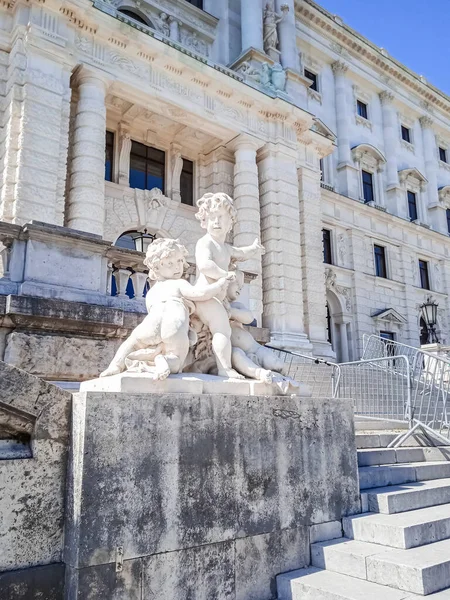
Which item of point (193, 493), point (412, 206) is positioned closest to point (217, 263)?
point (193, 493)

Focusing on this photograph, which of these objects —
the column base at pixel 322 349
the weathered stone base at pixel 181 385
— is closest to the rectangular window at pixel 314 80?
the column base at pixel 322 349

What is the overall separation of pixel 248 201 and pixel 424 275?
16.3 meters

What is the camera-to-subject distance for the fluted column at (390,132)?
29.4 metres

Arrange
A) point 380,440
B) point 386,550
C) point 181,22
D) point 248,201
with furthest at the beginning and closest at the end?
1. point 181,22
2. point 248,201
3. point 380,440
4. point 386,550

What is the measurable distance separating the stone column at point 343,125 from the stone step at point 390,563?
2373 cm

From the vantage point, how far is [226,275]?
15.2 ft

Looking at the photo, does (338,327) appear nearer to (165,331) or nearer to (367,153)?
(367,153)

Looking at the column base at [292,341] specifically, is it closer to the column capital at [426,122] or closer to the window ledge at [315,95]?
the window ledge at [315,95]

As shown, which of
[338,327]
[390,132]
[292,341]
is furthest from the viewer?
[390,132]

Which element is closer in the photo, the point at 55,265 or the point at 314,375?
the point at 55,265

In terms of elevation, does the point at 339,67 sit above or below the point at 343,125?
above

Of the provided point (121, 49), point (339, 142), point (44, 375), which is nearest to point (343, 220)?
point (339, 142)

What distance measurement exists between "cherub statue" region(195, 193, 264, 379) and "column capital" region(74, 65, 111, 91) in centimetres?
1064

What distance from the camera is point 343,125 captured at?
27.4m
